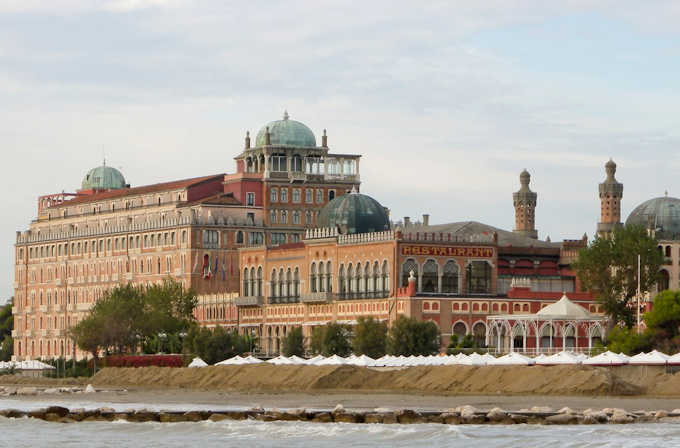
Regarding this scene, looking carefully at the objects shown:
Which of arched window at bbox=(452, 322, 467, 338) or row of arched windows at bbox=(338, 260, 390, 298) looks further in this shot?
row of arched windows at bbox=(338, 260, 390, 298)

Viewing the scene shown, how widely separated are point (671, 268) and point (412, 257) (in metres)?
26.5

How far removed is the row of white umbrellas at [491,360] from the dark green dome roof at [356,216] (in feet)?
84.0

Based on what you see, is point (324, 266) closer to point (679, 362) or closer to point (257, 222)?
point (257, 222)

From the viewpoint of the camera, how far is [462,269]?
506ft

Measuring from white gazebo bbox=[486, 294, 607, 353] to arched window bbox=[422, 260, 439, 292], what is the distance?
7.33 metres

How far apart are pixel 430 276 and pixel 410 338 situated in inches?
666

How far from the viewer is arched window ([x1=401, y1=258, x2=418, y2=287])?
152 metres

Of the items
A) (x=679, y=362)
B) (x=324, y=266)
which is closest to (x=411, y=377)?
(x=679, y=362)

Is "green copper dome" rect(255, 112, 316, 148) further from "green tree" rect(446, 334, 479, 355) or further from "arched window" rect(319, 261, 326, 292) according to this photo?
"green tree" rect(446, 334, 479, 355)

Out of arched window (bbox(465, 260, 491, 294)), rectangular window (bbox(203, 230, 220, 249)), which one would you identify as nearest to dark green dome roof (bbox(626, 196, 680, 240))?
arched window (bbox(465, 260, 491, 294))

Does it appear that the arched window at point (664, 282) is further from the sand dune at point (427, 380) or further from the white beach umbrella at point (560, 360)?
the white beach umbrella at point (560, 360)

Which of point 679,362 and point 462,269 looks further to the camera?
point 462,269

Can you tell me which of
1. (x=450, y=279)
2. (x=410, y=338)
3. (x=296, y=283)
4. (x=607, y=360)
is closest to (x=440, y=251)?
(x=450, y=279)

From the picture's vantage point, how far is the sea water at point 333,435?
70.2 meters
